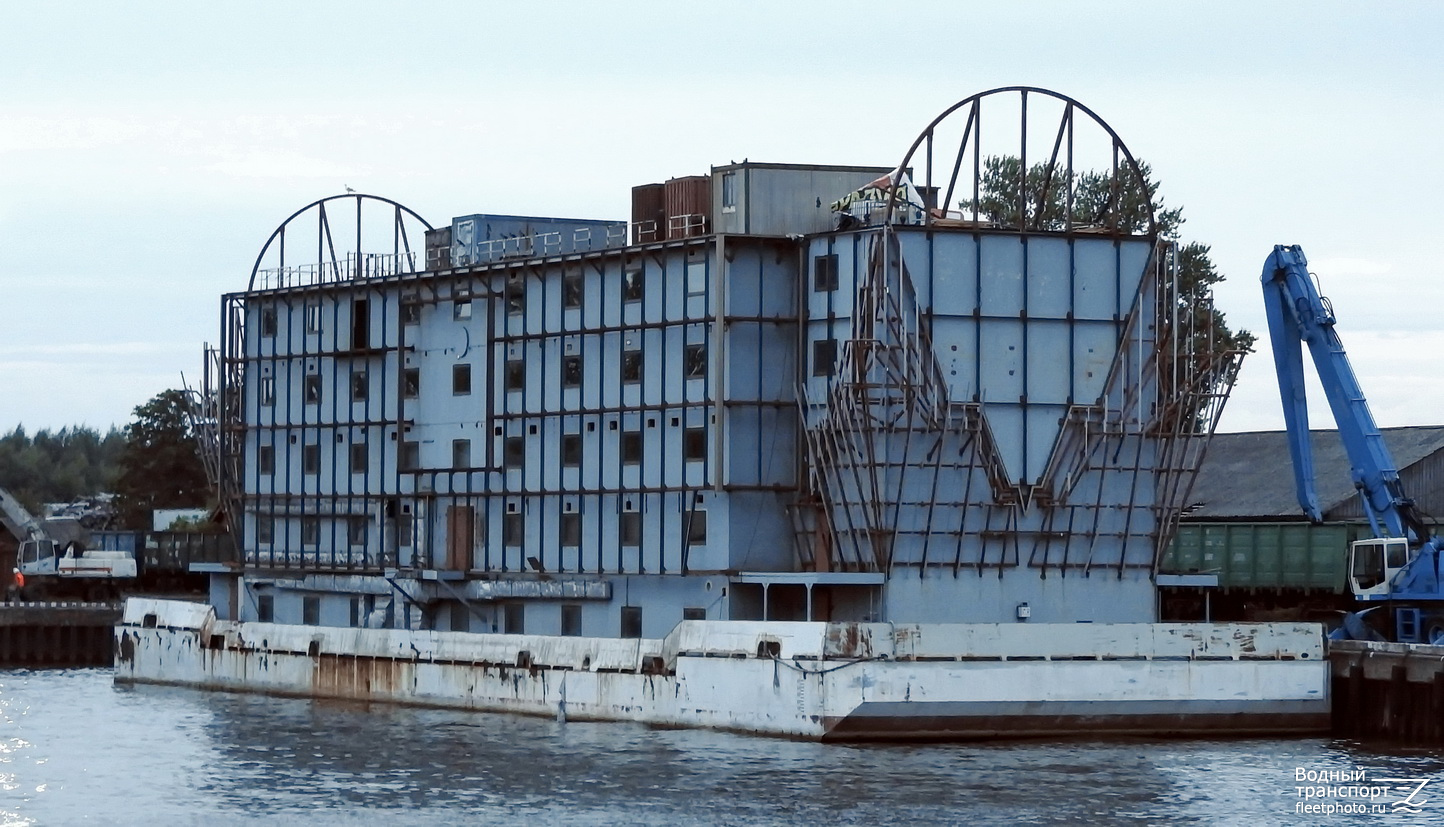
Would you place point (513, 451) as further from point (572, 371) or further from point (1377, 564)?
point (1377, 564)

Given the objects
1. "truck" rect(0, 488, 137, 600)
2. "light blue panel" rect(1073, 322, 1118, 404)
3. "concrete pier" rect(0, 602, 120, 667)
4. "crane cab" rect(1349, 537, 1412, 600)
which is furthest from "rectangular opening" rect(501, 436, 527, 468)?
"truck" rect(0, 488, 137, 600)

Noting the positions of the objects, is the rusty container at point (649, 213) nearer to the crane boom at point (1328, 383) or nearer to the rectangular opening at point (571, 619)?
the rectangular opening at point (571, 619)

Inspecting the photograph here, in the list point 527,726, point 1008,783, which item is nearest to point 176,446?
point 527,726

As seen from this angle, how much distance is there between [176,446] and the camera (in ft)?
470

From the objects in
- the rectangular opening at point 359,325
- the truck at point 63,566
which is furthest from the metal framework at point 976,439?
the truck at point 63,566

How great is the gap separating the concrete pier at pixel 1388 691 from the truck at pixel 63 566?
6563 centimetres

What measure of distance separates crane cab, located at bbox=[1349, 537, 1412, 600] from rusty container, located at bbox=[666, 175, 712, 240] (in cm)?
1767

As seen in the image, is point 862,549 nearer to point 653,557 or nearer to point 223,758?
point 653,557

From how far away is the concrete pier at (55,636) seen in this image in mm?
85562

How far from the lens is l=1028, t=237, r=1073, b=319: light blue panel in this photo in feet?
180

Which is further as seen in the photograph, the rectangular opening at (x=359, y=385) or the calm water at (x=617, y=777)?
the rectangular opening at (x=359, y=385)

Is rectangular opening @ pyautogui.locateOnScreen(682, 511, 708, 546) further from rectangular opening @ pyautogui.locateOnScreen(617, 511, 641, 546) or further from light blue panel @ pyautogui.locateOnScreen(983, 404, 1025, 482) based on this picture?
light blue panel @ pyautogui.locateOnScreen(983, 404, 1025, 482)

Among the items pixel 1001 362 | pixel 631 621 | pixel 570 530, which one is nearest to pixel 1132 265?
pixel 1001 362

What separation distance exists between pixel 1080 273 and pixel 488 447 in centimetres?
1646
